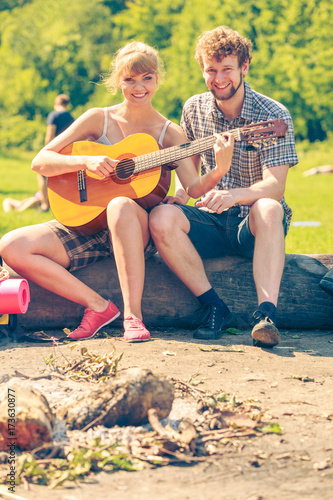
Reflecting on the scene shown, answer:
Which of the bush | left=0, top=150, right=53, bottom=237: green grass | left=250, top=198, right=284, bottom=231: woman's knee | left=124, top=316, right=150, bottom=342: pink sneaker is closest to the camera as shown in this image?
left=124, top=316, right=150, bottom=342: pink sneaker

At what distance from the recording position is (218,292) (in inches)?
157

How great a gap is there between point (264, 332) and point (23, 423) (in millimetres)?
1515

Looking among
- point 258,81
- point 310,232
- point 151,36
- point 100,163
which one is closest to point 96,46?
point 151,36

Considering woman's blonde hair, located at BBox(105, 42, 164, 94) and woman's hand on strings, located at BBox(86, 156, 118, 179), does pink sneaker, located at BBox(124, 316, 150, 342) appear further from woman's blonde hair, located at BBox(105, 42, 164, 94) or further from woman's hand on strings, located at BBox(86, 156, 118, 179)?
woman's blonde hair, located at BBox(105, 42, 164, 94)

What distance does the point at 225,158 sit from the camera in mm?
3631

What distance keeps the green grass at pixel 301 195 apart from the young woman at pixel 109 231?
2769 mm

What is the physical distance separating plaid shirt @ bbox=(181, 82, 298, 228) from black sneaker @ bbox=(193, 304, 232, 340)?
62 cm

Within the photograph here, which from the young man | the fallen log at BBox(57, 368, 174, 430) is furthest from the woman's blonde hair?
the fallen log at BBox(57, 368, 174, 430)

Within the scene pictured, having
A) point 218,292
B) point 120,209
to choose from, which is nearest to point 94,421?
point 120,209

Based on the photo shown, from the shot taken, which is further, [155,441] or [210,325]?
[210,325]

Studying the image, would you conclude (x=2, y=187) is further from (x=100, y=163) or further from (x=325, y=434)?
(x=325, y=434)

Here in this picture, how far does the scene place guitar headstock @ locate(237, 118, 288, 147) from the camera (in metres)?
3.66

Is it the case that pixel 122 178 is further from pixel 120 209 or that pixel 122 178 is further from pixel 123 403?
pixel 123 403

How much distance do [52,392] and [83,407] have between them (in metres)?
0.31
